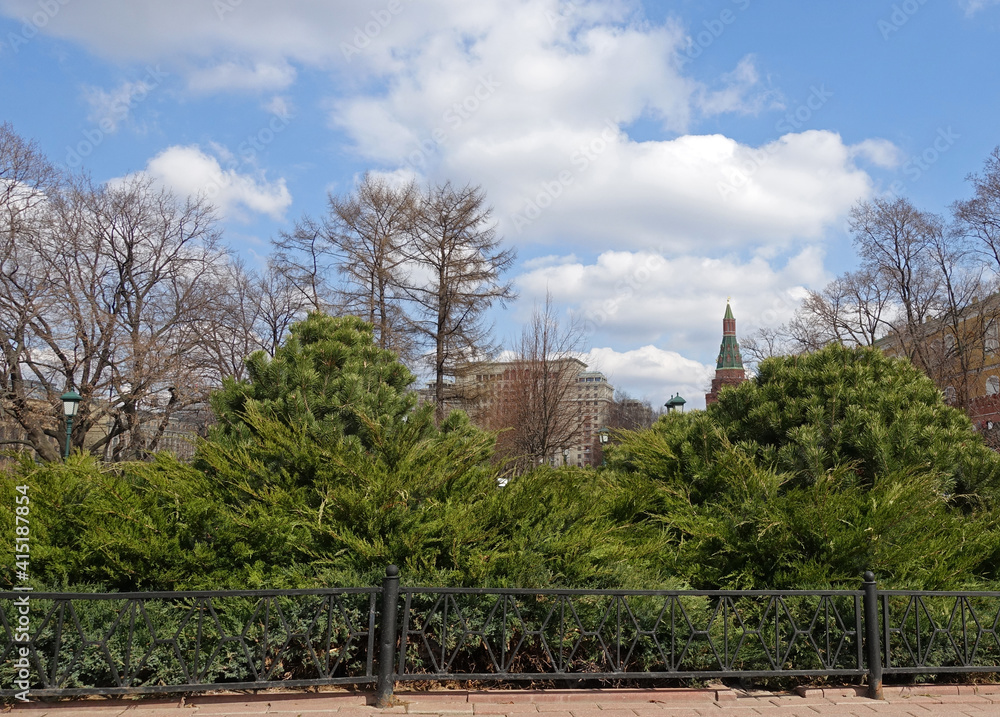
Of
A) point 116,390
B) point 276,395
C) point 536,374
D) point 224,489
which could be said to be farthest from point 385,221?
point 224,489

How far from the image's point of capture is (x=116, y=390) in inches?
830

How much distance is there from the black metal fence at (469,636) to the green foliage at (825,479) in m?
0.34

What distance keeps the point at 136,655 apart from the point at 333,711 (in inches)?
48.8

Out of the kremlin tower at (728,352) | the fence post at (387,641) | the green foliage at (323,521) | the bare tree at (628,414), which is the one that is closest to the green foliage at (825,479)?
the green foliage at (323,521)

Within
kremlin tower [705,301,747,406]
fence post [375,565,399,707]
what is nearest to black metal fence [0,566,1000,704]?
fence post [375,565,399,707]

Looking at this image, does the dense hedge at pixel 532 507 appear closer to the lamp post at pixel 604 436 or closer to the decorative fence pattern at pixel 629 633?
the decorative fence pattern at pixel 629 633

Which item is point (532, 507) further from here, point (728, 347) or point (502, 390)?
point (728, 347)

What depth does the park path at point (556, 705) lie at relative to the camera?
13.5 feet

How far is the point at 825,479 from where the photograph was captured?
5.58 metres

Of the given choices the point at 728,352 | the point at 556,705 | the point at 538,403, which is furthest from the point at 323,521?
the point at 728,352

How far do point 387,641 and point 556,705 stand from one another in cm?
112

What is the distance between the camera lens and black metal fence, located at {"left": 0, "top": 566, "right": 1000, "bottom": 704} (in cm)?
414

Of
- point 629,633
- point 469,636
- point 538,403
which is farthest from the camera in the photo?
point 538,403

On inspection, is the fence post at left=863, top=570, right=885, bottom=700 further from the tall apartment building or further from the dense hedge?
the tall apartment building
